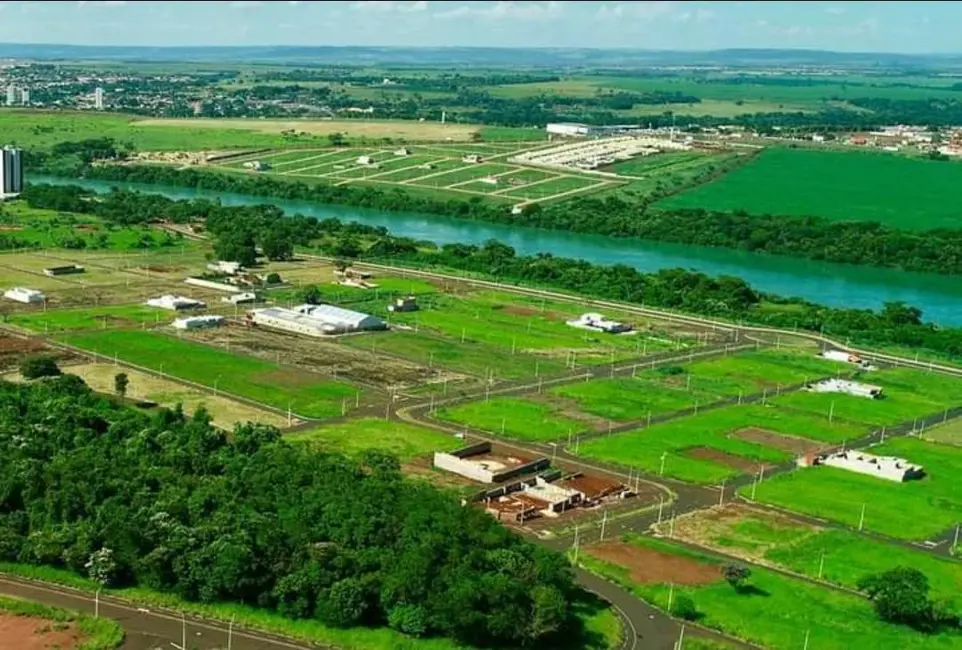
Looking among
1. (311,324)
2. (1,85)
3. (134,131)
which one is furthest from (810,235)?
(1,85)

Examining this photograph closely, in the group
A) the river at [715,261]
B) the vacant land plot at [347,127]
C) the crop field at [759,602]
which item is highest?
the vacant land plot at [347,127]

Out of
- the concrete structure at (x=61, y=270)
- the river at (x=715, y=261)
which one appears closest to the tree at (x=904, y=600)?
the river at (x=715, y=261)

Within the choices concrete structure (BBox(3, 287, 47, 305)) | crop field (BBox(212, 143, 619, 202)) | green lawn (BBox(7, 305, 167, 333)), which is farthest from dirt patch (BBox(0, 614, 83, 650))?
crop field (BBox(212, 143, 619, 202))

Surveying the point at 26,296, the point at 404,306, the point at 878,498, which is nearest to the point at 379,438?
the point at 878,498

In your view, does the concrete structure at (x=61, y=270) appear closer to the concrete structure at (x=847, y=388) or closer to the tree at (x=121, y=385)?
the tree at (x=121, y=385)

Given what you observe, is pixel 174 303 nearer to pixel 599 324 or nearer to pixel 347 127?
pixel 599 324

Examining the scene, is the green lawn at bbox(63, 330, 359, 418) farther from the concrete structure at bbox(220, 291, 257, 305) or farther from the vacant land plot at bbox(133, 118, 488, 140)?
the vacant land plot at bbox(133, 118, 488, 140)
